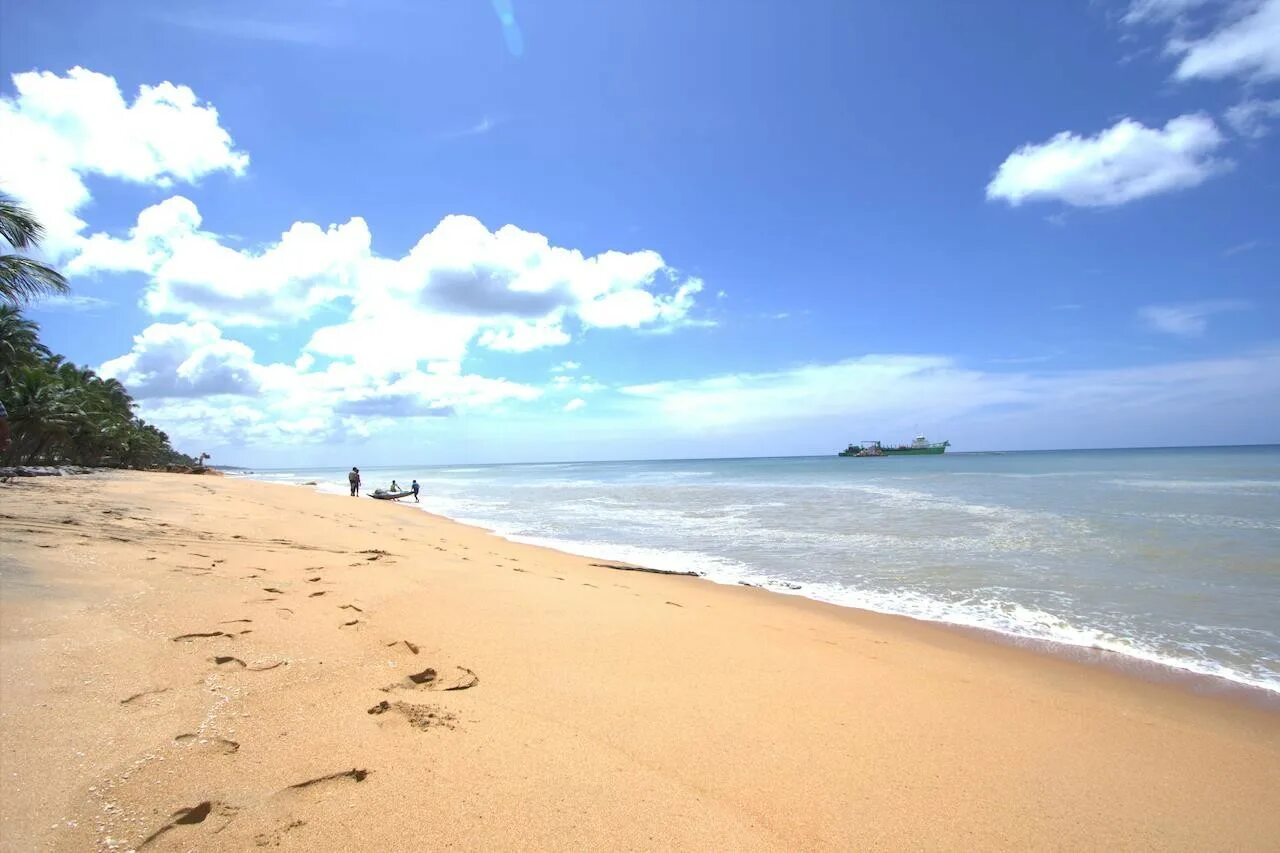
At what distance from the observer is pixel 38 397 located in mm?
27094

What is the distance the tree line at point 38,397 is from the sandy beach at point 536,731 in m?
6.32

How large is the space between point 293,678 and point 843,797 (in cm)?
366

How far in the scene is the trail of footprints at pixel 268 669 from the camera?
237 centimetres

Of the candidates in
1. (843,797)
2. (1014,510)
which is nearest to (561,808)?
(843,797)

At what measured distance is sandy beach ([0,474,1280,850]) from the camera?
260 cm

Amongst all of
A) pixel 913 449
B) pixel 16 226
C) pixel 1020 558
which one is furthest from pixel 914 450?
pixel 16 226

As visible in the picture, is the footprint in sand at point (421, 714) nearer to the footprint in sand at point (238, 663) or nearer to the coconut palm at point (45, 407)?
the footprint in sand at point (238, 663)

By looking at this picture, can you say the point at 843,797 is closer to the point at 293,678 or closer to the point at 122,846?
the point at 122,846

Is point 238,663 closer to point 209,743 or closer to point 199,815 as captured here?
point 209,743

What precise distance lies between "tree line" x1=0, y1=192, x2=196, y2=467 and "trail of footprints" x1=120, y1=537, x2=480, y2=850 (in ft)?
21.0

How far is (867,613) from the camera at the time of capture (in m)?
8.71

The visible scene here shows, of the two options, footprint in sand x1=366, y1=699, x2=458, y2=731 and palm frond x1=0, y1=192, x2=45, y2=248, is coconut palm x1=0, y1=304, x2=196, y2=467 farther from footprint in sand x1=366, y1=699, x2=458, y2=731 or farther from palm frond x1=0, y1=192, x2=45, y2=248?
footprint in sand x1=366, y1=699, x2=458, y2=731

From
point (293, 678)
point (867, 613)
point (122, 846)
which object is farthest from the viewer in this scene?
point (867, 613)

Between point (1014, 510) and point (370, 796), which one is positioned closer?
point (370, 796)
